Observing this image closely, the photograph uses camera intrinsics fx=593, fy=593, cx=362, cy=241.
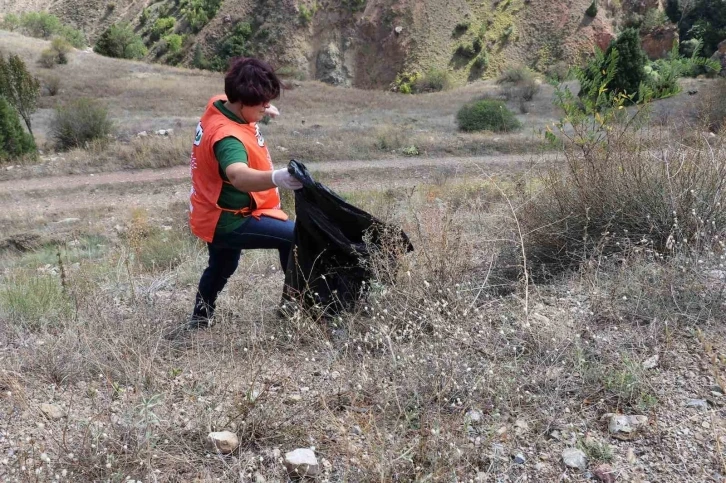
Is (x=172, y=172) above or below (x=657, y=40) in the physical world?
below

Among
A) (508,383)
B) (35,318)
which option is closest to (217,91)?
(35,318)

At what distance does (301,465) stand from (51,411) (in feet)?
3.66

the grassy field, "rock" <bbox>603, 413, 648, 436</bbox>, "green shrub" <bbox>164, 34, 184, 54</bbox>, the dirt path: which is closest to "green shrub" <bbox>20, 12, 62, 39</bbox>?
"green shrub" <bbox>164, 34, 184, 54</bbox>

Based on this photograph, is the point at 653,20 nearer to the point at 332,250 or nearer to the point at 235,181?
the point at 332,250

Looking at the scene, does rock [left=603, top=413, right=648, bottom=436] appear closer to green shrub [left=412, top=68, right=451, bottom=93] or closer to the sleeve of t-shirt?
the sleeve of t-shirt

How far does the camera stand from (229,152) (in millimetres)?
2748

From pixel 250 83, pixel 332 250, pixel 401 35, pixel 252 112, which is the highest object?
A: pixel 401 35

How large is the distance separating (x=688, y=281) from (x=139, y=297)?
9.29 feet

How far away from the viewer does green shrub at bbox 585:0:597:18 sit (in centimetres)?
3609

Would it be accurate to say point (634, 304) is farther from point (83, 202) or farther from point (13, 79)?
point (13, 79)

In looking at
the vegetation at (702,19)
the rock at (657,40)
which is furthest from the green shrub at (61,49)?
the rock at (657,40)

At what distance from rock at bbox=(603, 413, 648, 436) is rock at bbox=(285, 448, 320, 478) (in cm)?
101

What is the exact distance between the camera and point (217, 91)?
24.7 m

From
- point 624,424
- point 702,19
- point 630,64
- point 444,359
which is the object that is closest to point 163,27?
point 702,19
